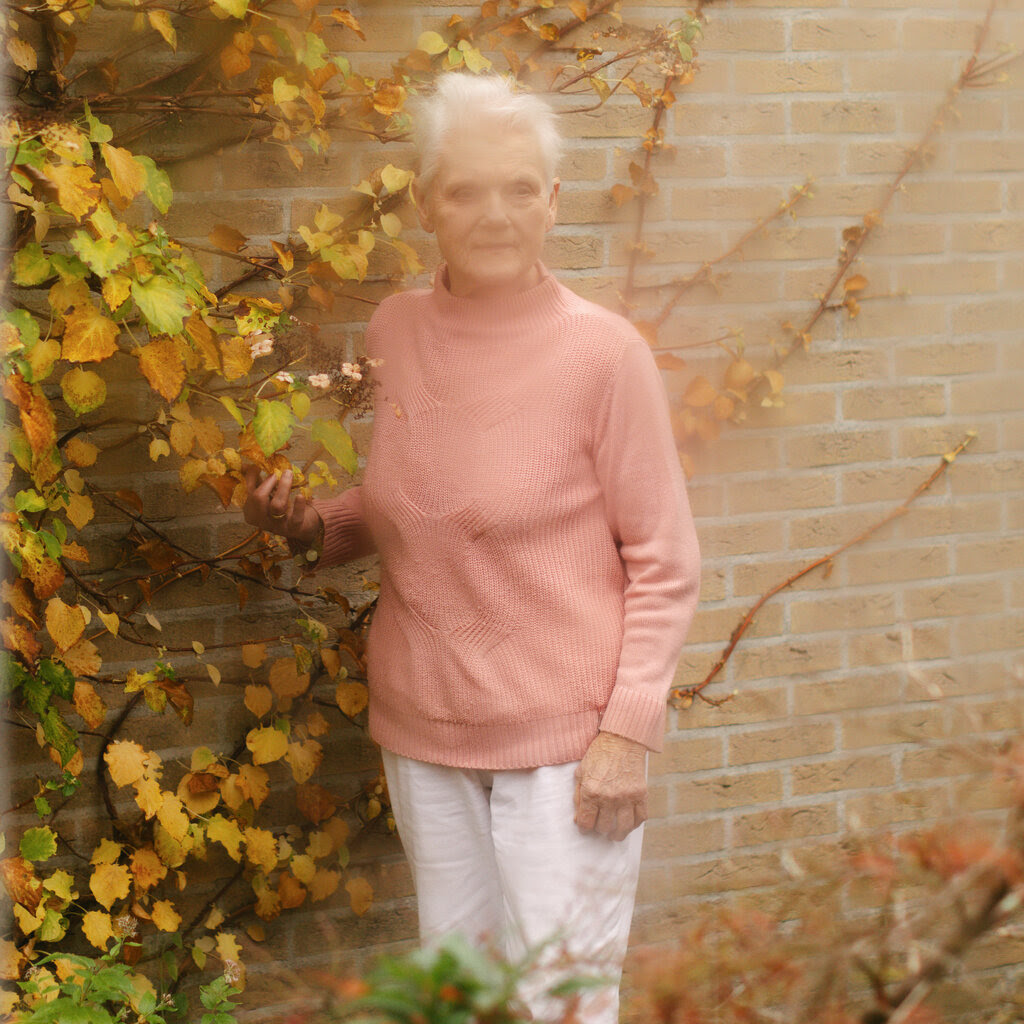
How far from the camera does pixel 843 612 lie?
6.80 ft

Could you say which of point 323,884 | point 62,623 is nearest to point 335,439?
point 62,623

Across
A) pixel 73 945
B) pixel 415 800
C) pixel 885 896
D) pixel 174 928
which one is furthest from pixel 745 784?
pixel 885 896

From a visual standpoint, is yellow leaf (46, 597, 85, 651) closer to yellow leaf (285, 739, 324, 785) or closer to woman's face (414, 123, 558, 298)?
yellow leaf (285, 739, 324, 785)

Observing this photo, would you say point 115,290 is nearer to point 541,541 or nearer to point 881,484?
point 541,541

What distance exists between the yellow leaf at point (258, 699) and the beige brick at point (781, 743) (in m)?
0.87

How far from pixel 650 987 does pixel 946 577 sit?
170 cm

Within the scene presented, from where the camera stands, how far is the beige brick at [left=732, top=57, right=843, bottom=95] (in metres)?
1.89

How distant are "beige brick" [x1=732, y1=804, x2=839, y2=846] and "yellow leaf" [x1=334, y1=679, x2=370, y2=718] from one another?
0.78 metres

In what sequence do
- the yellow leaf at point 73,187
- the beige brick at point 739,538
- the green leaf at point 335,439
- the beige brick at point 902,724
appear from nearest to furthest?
the yellow leaf at point 73,187 → the green leaf at point 335,439 → the beige brick at point 739,538 → the beige brick at point 902,724

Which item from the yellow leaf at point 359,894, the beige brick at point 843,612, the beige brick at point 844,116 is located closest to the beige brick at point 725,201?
the beige brick at point 844,116

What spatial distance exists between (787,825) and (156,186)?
1572mm

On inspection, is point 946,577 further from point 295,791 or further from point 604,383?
point 295,791

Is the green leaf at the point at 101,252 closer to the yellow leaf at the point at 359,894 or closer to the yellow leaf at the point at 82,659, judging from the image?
the yellow leaf at the point at 82,659

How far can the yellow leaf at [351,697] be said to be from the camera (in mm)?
1797
